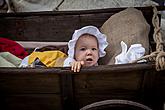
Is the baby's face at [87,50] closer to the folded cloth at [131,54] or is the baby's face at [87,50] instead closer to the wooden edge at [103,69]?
the folded cloth at [131,54]

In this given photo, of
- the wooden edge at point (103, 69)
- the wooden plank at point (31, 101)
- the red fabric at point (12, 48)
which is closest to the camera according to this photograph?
the wooden edge at point (103, 69)

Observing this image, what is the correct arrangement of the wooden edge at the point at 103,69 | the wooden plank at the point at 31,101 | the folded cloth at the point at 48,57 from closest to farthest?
Result: the wooden edge at the point at 103,69 → the wooden plank at the point at 31,101 → the folded cloth at the point at 48,57

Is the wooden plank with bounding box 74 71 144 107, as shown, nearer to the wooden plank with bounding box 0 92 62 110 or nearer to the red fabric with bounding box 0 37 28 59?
the wooden plank with bounding box 0 92 62 110

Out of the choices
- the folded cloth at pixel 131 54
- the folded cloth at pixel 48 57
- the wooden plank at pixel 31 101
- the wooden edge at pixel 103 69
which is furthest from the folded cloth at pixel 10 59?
the folded cloth at pixel 131 54

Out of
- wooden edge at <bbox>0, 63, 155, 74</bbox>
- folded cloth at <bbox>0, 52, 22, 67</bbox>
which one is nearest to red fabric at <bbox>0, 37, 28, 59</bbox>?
folded cloth at <bbox>0, 52, 22, 67</bbox>

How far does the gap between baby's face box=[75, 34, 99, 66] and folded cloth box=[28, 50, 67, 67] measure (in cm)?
19

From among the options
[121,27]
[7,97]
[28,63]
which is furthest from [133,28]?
[7,97]

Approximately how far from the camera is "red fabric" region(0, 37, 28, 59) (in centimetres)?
209

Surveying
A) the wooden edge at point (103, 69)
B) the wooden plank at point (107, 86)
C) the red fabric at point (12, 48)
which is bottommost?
the wooden plank at point (107, 86)

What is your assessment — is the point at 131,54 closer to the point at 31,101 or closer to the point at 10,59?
the point at 31,101

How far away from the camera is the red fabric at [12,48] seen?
6.84ft

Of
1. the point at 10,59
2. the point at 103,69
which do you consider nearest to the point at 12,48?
the point at 10,59

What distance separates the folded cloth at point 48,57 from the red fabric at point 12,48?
19cm

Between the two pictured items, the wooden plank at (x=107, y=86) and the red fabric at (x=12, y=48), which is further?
the red fabric at (x=12, y=48)
